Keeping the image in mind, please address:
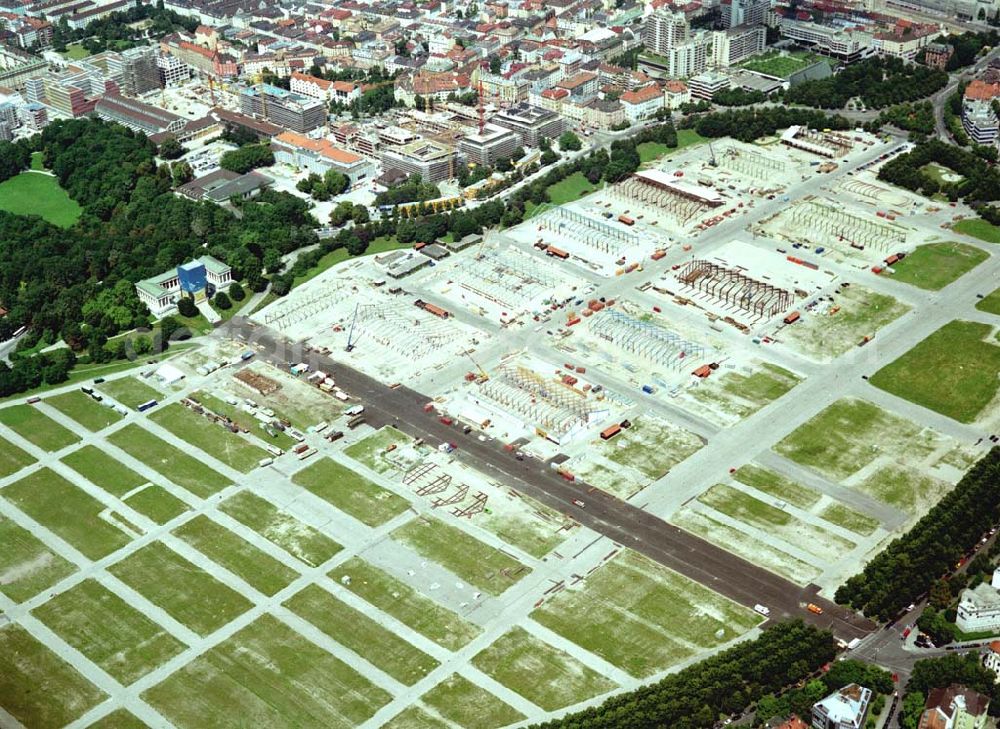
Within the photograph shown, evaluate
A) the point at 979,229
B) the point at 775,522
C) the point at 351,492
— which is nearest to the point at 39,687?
the point at 351,492

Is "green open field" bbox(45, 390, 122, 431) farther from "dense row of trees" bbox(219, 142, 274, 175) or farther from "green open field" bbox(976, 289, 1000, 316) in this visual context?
"green open field" bbox(976, 289, 1000, 316)

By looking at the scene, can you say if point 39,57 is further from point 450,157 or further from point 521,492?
point 521,492

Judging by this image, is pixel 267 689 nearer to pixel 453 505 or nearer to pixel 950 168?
pixel 453 505

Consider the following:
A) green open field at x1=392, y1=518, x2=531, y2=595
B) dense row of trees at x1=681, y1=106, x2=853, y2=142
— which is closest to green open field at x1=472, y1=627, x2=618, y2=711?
green open field at x1=392, y1=518, x2=531, y2=595

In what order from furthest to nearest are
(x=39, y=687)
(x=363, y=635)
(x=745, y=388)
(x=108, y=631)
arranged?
(x=745, y=388), (x=108, y=631), (x=363, y=635), (x=39, y=687)

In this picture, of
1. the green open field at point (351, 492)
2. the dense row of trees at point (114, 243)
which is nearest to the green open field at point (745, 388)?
the green open field at point (351, 492)

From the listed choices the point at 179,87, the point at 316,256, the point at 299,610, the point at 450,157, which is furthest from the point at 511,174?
the point at 299,610
